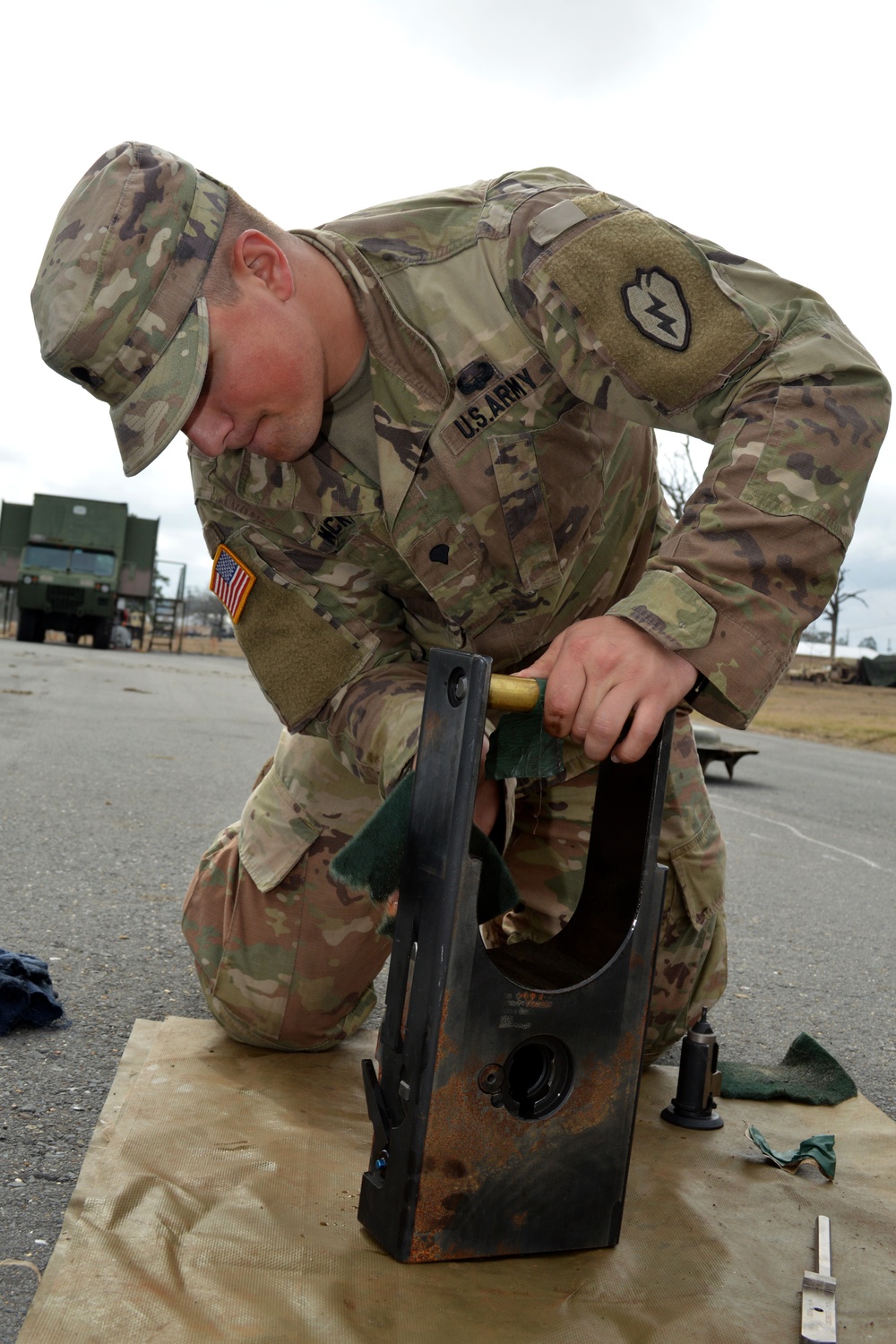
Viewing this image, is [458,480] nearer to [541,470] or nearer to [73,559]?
[541,470]

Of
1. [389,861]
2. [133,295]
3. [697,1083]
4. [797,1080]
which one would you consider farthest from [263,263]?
[797,1080]

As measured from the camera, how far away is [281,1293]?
1.50 metres

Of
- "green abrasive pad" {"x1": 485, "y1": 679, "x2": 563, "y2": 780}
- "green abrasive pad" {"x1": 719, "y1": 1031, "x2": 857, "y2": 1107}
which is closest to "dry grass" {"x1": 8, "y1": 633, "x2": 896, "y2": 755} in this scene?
"green abrasive pad" {"x1": 719, "y1": 1031, "x2": 857, "y2": 1107}

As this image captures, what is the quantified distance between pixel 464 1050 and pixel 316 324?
1.29 m

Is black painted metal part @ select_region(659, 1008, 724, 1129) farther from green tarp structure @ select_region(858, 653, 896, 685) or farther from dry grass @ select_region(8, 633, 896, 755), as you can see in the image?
green tarp structure @ select_region(858, 653, 896, 685)

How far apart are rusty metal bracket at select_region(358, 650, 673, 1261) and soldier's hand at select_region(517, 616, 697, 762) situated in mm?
112

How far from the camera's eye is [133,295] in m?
1.99

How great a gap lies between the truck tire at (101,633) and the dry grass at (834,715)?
14007mm

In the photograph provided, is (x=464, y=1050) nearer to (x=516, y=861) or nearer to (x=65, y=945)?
(x=516, y=861)

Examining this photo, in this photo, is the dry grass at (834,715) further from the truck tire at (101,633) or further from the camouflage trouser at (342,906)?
the truck tire at (101,633)

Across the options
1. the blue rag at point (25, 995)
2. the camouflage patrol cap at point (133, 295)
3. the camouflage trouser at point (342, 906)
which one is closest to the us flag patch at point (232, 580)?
the camouflage trouser at point (342, 906)

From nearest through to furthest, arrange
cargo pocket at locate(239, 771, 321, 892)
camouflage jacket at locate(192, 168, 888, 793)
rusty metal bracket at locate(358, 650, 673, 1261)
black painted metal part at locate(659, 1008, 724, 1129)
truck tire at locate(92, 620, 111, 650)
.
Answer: rusty metal bracket at locate(358, 650, 673, 1261) → camouflage jacket at locate(192, 168, 888, 793) → black painted metal part at locate(659, 1008, 724, 1129) → cargo pocket at locate(239, 771, 321, 892) → truck tire at locate(92, 620, 111, 650)

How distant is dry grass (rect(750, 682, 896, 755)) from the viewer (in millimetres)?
16359

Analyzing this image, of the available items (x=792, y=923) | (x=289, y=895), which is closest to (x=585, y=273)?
(x=289, y=895)
